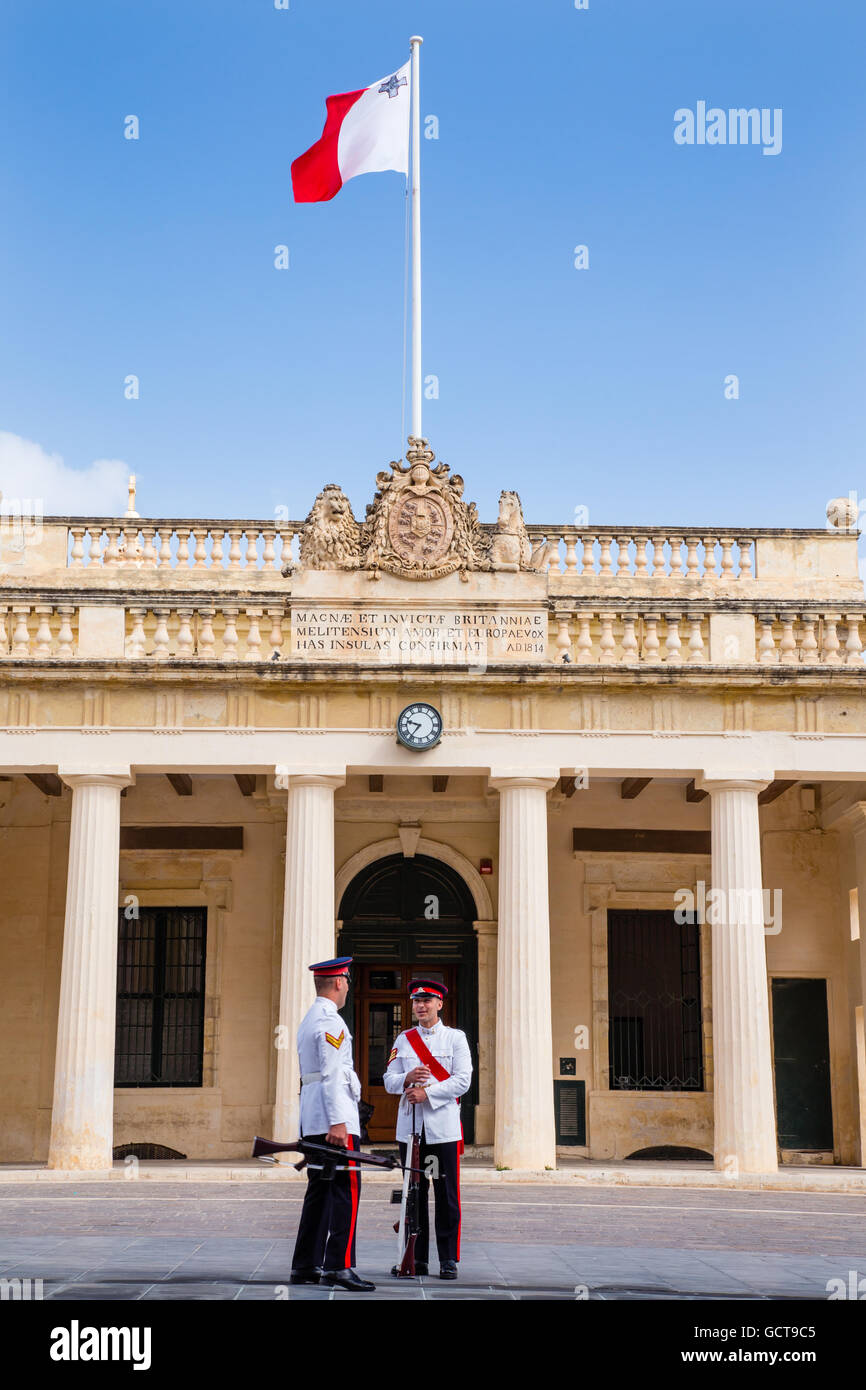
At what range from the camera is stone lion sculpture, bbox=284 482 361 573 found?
821 inches

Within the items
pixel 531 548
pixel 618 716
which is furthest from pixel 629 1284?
pixel 531 548

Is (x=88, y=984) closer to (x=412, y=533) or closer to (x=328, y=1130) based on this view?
(x=412, y=533)

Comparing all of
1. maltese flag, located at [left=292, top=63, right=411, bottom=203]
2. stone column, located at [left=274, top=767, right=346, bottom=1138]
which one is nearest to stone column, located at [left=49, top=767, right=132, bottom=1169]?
stone column, located at [left=274, top=767, right=346, bottom=1138]

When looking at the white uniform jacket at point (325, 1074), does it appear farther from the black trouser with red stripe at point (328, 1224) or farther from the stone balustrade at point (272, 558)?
the stone balustrade at point (272, 558)

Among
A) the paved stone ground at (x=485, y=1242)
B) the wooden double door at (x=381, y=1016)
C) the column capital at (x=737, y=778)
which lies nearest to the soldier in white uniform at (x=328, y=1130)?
the paved stone ground at (x=485, y=1242)

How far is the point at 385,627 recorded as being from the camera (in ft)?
68.1

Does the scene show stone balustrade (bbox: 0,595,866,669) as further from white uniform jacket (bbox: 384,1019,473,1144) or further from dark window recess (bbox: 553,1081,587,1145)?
white uniform jacket (bbox: 384,1019,473,1144)

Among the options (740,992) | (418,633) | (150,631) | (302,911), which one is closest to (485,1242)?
(302,911)

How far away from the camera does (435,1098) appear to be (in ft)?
33.0

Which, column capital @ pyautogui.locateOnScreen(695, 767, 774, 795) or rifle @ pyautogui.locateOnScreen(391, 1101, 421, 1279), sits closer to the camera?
rifle @ pyautogui.locateOnScreen(391, 1101, 421, 1279)

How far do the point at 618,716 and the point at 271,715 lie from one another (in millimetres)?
4455

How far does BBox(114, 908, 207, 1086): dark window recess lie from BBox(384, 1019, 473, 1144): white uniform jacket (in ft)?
47.3
